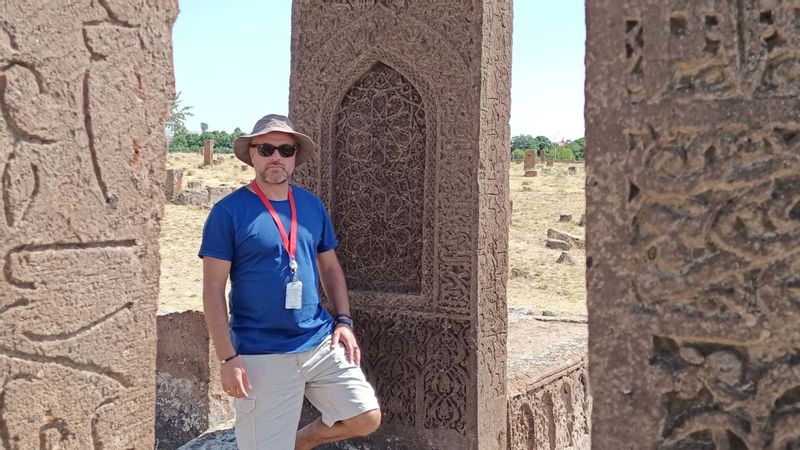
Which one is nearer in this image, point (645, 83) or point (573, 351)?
point (645, 83)

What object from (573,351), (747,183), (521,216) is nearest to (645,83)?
(747,183)

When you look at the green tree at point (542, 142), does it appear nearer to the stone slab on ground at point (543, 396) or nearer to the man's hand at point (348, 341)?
the stone slab on ground at point (543, 396)

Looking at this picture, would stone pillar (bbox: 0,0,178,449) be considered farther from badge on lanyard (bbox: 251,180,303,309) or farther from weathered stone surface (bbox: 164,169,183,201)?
weathered stone surface (bbox: 164,169,183,201)

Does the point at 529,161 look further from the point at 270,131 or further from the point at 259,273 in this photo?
the point at 259,273

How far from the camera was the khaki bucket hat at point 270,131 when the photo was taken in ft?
10.7

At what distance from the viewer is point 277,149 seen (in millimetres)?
3246

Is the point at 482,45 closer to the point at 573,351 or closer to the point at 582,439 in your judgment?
the point at 573,351

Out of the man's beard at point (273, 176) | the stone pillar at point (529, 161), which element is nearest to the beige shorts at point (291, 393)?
the man's beard at point (273, 176)

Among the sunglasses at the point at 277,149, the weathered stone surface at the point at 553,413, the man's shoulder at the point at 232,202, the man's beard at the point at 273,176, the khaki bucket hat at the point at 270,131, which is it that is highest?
the khaki bucket hat at the point at 270,131

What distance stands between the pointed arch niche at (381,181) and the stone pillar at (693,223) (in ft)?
7.86

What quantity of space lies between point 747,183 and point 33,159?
1675 mm

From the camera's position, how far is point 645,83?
1879 mm

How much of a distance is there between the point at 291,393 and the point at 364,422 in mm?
336

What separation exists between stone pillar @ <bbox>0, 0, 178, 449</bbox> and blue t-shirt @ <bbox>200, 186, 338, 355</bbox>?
2.18 ft
